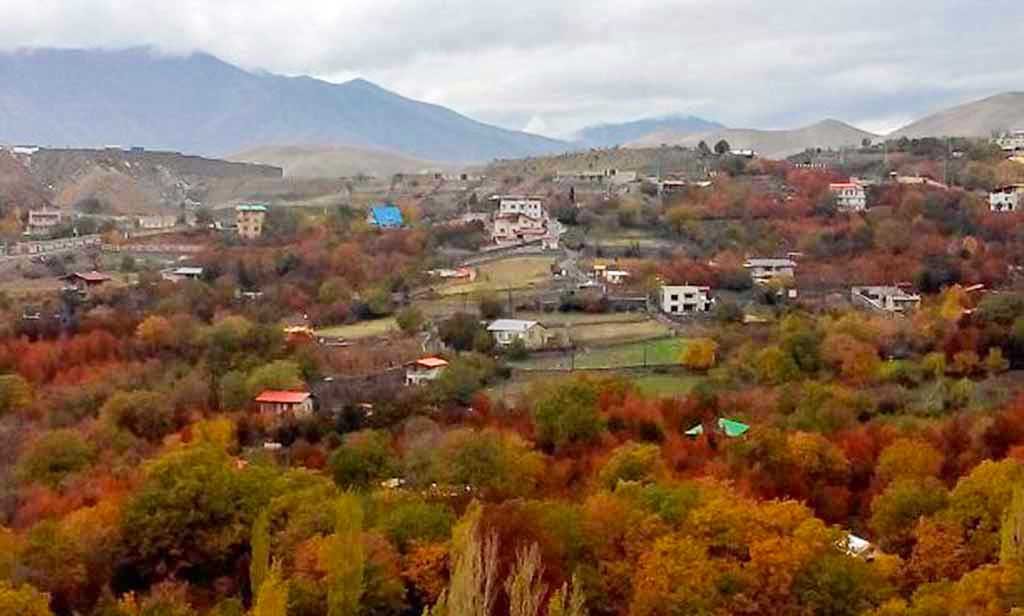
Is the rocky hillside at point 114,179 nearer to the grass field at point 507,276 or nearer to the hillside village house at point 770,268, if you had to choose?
the grass field at point 507,276

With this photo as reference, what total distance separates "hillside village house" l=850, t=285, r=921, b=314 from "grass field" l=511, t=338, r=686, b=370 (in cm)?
433

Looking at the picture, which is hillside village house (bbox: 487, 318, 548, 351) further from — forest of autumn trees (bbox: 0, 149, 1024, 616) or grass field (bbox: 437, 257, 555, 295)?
grass field (bbox: 437, 257, 555, 295)

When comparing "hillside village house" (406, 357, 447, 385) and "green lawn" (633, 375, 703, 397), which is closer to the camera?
"green lawn" (633, 375, 703, 397)

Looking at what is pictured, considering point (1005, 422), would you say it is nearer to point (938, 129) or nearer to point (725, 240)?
point (725, 240)

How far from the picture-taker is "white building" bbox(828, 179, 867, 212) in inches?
1242

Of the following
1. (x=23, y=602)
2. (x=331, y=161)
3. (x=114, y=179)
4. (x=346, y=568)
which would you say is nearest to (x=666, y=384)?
(x=346, y=568)

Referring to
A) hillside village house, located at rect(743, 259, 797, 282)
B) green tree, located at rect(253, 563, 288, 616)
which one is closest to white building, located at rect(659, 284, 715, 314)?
hillside village house, located at rect(743, 259, 797, 282)

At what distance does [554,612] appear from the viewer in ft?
25.5

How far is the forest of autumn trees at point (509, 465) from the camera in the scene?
10.1 metres

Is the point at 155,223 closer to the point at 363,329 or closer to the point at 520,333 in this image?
the point at 363,329

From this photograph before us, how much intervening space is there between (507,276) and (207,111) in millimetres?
137285

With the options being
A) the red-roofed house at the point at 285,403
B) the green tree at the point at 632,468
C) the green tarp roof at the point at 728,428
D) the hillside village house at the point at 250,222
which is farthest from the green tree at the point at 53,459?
the hillside village house at the point at 250,222

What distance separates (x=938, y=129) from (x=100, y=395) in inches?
3230

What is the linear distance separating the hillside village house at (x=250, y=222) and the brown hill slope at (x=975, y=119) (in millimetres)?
58856
